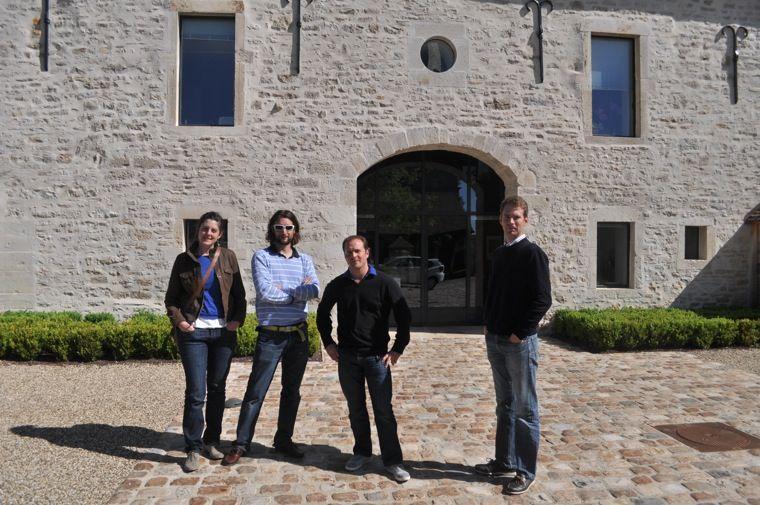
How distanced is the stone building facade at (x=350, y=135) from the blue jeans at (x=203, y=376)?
15.1 feet

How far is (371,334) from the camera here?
11.1 feet

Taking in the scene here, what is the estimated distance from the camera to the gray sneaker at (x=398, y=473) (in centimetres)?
335

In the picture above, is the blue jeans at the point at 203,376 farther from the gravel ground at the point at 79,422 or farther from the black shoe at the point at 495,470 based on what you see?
the black shoe at the point at 495,470

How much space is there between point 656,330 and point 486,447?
499cm

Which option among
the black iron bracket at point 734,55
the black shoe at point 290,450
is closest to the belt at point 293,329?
the black shoe at point 290,450

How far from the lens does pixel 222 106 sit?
8.41m

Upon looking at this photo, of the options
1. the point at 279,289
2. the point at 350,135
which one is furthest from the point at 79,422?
the point at 350,135

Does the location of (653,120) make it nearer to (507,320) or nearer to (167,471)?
(507,320)

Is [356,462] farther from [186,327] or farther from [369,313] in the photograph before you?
[186,327]

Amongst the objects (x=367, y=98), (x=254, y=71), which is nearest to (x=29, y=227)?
(x=254, y=71)

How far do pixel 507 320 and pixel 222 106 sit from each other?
22.4ft

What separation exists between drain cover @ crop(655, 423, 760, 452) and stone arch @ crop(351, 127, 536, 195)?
4.93 meters

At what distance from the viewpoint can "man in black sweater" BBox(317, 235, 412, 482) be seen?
337 cm

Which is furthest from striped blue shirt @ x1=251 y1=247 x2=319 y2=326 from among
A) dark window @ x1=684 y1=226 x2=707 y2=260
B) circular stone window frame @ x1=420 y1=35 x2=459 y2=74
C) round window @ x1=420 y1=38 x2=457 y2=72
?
dark window @ x1=684 y1=226 x2=707 y2=260
